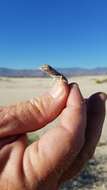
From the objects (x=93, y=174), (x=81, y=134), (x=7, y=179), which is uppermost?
(x=81, y=134)

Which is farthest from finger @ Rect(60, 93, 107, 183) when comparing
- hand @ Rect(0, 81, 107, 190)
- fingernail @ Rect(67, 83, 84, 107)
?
fingernail @ Rect(67, 83, 84, 107)

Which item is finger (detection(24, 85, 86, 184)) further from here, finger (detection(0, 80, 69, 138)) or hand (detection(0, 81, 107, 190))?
finger (detection(0, 80, 69, 138))

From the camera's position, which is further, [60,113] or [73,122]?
[60,113]

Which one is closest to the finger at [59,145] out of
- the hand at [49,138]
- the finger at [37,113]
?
the hand at [49,138]

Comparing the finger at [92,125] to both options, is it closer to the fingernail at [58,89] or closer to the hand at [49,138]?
the hand at [49,138]

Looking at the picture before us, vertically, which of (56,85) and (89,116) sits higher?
(56,85)

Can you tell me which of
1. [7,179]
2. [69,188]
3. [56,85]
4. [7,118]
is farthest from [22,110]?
[69,188]

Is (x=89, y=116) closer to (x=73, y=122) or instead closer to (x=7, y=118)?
(x=73, y=122)
